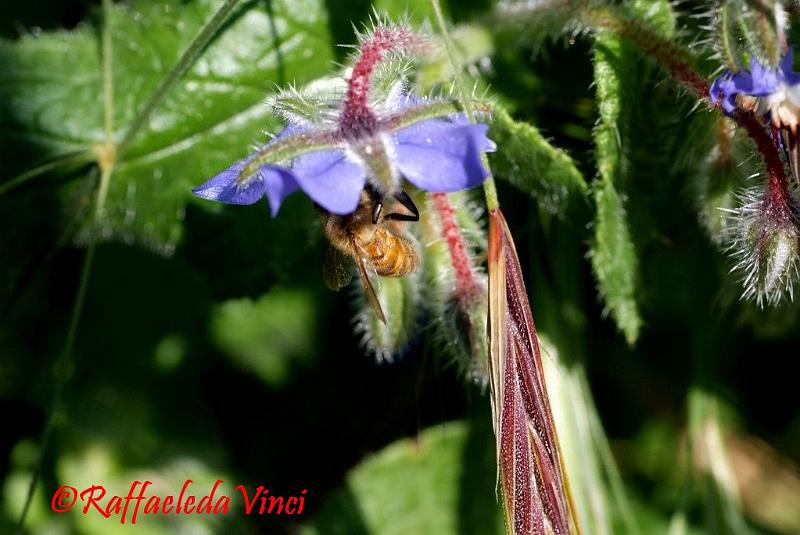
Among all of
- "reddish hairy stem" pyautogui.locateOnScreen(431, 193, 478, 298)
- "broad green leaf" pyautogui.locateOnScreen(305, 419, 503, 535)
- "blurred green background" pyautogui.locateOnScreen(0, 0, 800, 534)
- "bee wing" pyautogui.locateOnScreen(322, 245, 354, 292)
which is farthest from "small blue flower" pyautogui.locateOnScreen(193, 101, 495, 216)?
"broad green leaf" pyautogui.locateOnScreen(305, 419, 503, 535)

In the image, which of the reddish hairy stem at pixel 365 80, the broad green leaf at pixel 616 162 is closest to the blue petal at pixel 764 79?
the broad green leaf at pixel 616 162

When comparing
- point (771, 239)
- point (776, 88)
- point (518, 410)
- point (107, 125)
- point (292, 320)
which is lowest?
point (518, 410)

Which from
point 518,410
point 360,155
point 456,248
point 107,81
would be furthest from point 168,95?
point 518,410

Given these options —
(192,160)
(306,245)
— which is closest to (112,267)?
(192,160)

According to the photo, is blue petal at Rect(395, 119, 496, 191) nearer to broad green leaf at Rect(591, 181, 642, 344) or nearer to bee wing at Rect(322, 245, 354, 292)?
bee wing at Rect(322, 245, 354, 292)

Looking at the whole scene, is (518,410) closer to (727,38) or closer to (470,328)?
(470,328)
